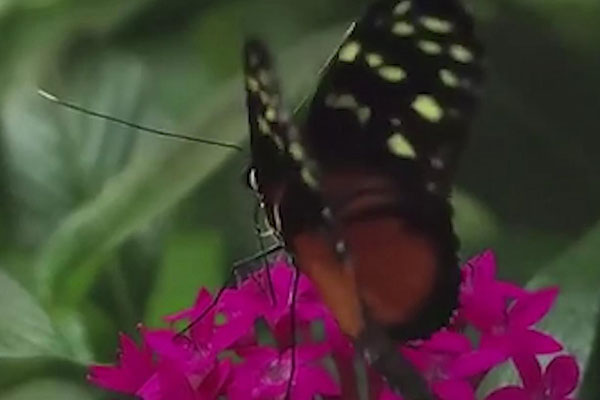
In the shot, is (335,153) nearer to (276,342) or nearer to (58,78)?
(276,342)

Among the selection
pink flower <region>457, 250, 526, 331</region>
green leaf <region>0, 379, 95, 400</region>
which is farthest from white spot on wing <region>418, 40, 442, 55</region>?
green leaf <region>0, 379, 95, 400</region>

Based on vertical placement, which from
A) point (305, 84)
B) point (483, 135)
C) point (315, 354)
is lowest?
point (483, 135)

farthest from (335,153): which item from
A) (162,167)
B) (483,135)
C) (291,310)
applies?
(483,135)

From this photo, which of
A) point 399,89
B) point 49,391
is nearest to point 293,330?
point 399,89

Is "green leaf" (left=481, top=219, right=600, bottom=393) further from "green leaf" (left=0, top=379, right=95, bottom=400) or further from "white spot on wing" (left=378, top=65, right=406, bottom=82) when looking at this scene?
"green leaf" (left=0, top=379, right=95, bottom=400)

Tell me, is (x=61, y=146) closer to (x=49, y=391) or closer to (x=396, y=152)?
(x=49, y=391)
